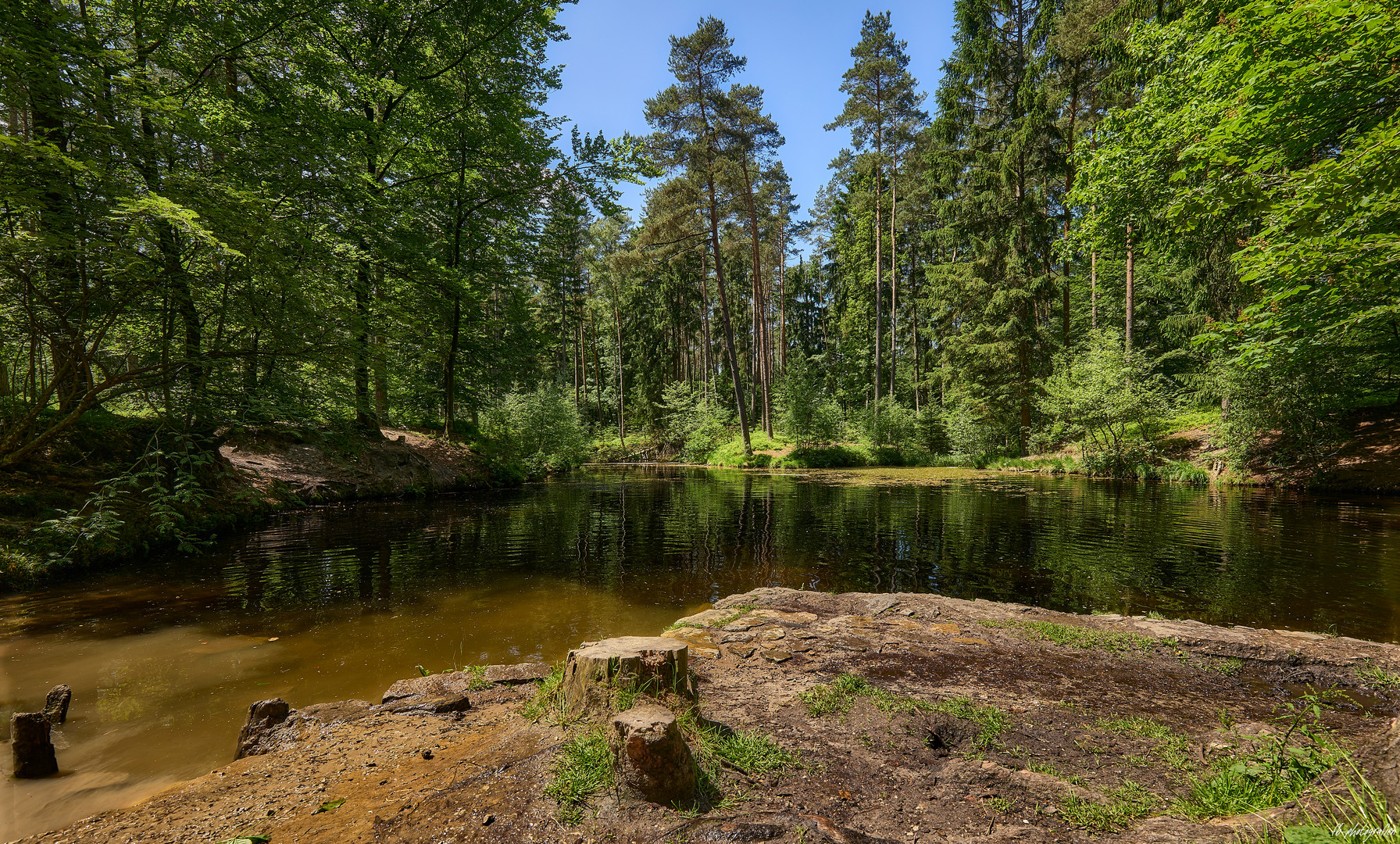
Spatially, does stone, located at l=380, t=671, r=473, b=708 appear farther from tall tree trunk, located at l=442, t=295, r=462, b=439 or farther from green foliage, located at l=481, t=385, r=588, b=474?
green foliage, located at l=481, t=385, r=588, b=474

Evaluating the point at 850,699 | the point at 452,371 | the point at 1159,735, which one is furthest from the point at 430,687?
the point at 452,371

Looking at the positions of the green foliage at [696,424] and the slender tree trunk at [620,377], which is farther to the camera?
A: the slender tree trunk at [620,377]

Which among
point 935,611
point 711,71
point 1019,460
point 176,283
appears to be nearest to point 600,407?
point 711,71

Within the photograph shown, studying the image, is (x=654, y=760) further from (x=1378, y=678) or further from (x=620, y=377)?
(x=620, y=377)

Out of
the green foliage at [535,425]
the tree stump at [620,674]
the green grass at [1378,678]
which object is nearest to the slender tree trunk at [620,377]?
the green foliage at [535,425]

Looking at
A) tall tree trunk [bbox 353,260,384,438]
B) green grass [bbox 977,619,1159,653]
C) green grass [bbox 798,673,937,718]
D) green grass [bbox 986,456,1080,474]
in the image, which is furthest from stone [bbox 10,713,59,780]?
green grass [bbox 986,456,1080,474]

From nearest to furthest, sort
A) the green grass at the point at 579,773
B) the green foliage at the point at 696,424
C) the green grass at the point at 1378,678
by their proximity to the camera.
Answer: the green grass at the point at 579,773 → the green grass at the point at 1378,678 → the green foliage at the point at 696,424

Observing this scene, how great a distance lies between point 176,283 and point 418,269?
326 inches

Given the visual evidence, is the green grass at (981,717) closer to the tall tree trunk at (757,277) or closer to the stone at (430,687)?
the stone at (430,687)

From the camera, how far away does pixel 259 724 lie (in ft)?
10.2

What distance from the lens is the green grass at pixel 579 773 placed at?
2203 millimetres

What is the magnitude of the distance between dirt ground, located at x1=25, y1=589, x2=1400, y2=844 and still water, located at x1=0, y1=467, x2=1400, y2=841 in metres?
0.78

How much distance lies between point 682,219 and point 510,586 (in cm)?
2029

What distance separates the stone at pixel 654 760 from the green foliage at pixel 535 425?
18.8m
